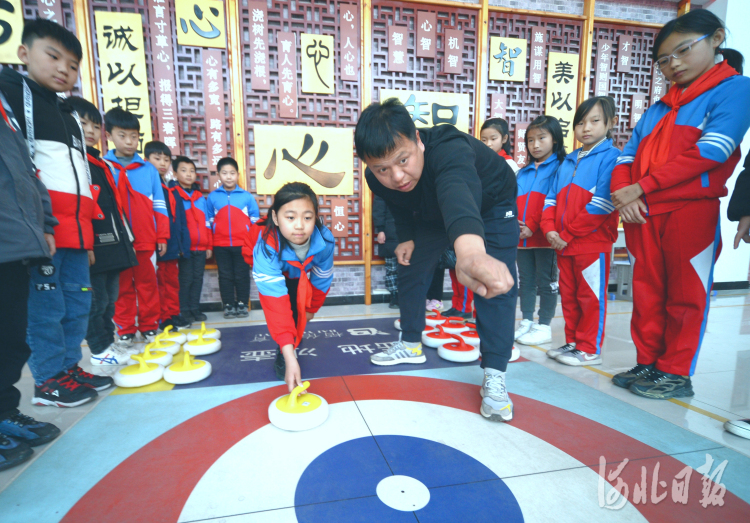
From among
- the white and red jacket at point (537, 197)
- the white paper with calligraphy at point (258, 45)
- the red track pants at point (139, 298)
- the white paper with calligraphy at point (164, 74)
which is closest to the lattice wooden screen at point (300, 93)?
the white paper with calligraphy at point (258, 45)

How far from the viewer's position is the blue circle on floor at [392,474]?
1.01 meters

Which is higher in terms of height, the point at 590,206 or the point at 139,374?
the point at 590,206

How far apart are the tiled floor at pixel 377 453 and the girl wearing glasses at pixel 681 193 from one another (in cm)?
29

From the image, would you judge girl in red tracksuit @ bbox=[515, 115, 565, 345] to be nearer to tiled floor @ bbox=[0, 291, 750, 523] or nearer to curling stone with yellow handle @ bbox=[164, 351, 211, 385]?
tiled floor @ bbox=[0, 291, 750, 523]

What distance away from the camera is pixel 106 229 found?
6.75 feet

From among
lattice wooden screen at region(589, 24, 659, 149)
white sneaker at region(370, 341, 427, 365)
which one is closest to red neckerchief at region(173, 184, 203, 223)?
white sneaker at region(370, 341, 427, 365)

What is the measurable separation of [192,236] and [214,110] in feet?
4.56

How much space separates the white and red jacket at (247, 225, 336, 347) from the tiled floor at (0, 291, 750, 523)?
0.39m

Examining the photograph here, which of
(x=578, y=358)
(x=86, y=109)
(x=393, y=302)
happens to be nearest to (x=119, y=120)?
(x=86, y=109)

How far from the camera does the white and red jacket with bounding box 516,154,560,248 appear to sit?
2664 millimetres

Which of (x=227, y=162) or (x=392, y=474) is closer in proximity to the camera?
(x=392, y=474)

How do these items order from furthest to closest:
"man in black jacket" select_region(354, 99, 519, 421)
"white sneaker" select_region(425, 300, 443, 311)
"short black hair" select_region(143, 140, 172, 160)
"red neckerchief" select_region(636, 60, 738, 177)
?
"white sneaker" select_region(425, 300, 443, 311) → "short black hair" select_region(143, 140, 172, 160) → "red neckerchief" select_region(636, 60, 738, 177) → "man in black jacket" select_region(354, 99, 519, 421)

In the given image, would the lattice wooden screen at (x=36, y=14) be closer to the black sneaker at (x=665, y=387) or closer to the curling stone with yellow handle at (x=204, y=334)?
the curling stone with yellow handle at (x=204, y=334)

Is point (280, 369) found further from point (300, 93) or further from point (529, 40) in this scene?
point (529, 40)
